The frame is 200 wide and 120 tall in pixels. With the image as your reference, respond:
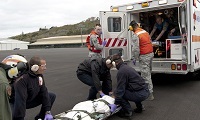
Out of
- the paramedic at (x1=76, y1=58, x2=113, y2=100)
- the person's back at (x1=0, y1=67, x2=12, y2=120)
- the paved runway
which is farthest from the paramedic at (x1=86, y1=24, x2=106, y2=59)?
the person's back at (x1=0, y1=67, x2=12, y2=120)

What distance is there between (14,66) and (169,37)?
5.77m

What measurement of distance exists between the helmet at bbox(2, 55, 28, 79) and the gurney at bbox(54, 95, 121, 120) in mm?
1126

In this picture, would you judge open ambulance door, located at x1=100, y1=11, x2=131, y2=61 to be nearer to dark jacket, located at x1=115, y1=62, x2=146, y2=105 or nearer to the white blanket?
dark jacket, located at x1=115, y1=62, x2=146, y2=105

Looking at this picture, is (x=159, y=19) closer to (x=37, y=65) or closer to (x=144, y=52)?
(x=144, y=52)

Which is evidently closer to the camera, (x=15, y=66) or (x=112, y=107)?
(x=15, y=66)

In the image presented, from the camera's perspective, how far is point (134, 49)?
247 inches

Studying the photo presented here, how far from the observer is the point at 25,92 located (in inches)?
153

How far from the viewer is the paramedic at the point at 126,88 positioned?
473cm

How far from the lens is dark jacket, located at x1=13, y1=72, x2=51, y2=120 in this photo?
3832 mm

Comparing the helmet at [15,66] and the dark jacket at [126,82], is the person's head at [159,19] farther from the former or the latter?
the helmet at [15,66]

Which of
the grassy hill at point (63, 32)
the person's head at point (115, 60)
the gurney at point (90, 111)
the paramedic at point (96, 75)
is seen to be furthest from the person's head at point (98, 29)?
the grassy hill at point (63, 32)

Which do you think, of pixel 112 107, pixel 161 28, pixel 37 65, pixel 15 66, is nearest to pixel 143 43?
pixel 112 107

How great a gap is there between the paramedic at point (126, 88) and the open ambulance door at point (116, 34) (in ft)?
10.1

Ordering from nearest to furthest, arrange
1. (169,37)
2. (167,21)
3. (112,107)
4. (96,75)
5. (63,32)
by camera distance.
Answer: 1. (112,107)
2. (96,75)
3. (169,37)
4. (167,21)
5. (63,32)
